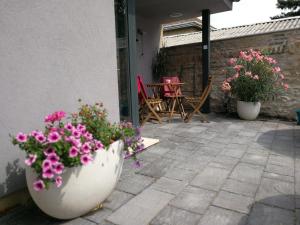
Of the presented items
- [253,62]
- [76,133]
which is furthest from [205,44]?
[76,133]

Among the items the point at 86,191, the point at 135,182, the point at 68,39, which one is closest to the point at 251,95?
the point at 135,182

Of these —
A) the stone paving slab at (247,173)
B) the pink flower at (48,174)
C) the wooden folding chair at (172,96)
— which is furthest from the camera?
the wooden folding chair at (172,96)

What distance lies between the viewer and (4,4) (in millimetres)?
1690

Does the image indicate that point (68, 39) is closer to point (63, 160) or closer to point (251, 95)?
point (63, 160)

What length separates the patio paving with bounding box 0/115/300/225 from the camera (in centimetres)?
165

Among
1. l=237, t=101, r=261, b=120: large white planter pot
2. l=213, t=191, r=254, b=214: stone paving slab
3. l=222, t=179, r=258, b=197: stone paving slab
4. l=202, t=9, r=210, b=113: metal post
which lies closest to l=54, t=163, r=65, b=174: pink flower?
l=213, t=191, r=254, b=214: stone paving slab

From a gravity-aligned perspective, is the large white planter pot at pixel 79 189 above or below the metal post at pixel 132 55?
below

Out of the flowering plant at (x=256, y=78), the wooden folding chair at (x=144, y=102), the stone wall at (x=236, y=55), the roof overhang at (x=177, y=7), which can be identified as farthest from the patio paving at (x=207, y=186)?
the roof overhang at (x=177, y=7)

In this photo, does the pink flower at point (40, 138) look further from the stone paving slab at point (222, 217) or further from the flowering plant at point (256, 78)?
the flowering plant at point (256, 78)

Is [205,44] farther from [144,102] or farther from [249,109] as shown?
[144,102]

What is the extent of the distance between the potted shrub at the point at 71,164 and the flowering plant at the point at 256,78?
3.72 metres

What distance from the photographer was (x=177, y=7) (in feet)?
17.3

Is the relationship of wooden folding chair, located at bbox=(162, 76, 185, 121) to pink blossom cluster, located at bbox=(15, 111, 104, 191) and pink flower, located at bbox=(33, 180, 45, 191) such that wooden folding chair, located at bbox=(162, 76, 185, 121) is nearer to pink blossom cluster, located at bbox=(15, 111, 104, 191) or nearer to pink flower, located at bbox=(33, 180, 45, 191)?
pink blossom cluster, located at bbox=(15, 111, 104, 191)

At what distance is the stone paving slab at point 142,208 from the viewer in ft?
5.35
